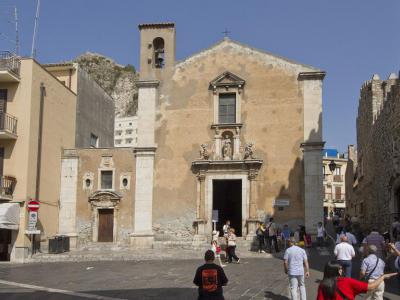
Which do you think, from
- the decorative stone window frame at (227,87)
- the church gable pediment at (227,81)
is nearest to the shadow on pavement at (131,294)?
the decorative stone window frame at (227,87)

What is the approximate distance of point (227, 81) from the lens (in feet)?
96.3

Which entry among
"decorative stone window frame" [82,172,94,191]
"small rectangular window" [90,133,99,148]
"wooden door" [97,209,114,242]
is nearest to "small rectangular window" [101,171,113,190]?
"decorative stone window frame" [82,172,94,191]

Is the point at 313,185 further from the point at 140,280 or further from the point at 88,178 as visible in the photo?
the point at 140,280

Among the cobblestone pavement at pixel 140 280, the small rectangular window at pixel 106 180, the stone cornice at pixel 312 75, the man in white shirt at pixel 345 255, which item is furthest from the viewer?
the small rectangular window at pixel 106 180

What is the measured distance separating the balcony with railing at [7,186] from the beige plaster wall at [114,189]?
399 centimetres

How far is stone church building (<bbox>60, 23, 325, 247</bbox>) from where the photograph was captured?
27.9 metres

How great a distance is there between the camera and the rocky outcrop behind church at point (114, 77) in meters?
93.3

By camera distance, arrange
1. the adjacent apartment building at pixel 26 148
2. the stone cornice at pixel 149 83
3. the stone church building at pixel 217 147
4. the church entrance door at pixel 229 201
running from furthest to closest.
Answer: the church entrance door at pixel 229 201 < the stone cornice at pixel 149 83 < the stone church building at pixel 217 147 < the adjacent apartment building at pixel 26 148

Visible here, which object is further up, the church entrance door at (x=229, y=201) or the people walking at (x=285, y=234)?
the church entrance door at (x=229, y=201)

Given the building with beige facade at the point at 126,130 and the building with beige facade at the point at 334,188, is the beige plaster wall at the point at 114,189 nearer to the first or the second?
the building with beige facade at the point at 334,188

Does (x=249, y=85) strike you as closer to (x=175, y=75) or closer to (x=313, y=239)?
(x=175, y=75)

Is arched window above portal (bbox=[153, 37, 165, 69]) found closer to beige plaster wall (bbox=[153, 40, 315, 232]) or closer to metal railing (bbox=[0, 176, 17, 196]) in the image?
beige plaster wall (bbox=[153, 40, 315, 232])

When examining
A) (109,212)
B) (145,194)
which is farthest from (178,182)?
(109,212)

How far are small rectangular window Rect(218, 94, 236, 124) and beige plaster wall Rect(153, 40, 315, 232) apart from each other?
1.68 feet
